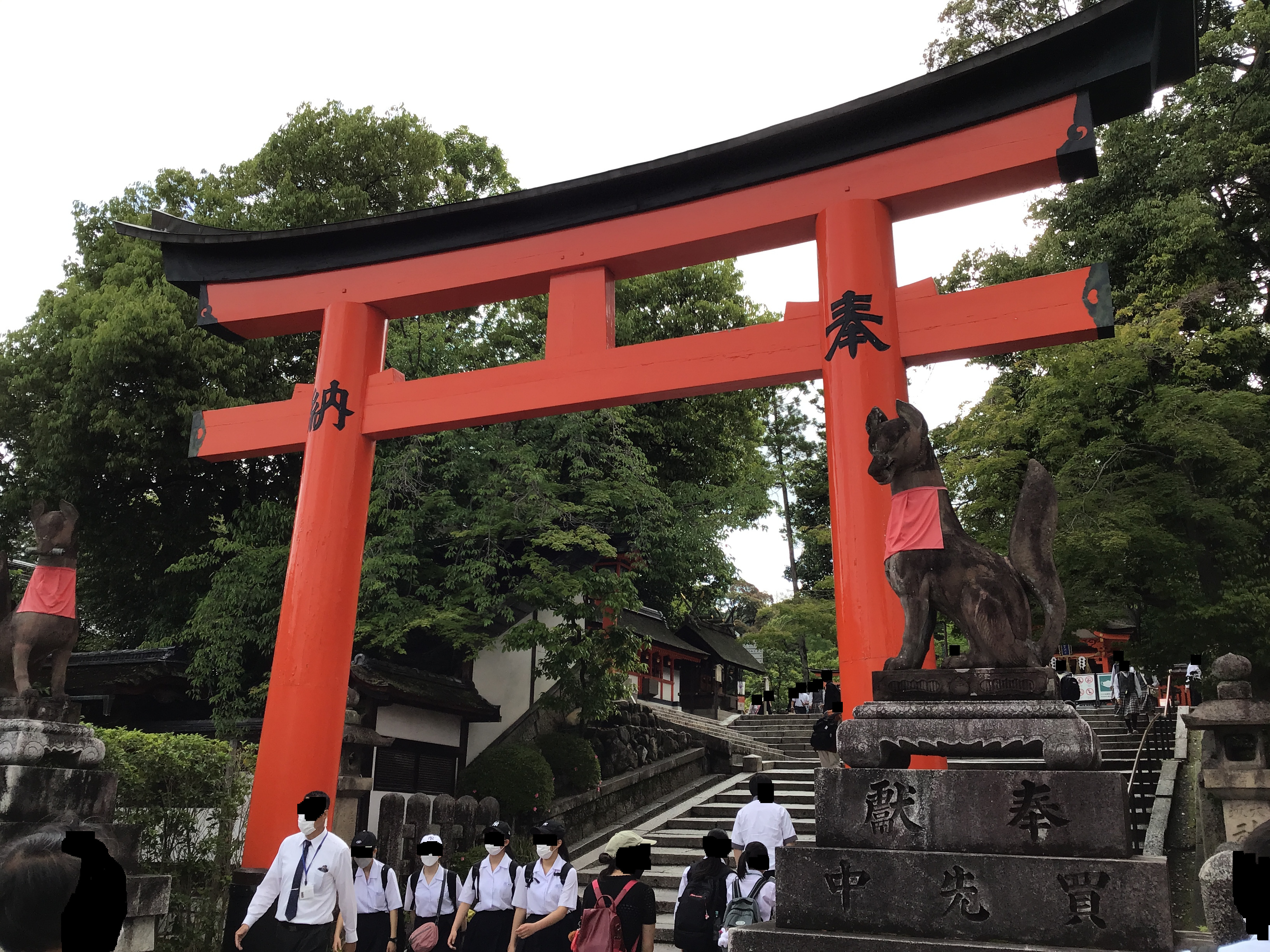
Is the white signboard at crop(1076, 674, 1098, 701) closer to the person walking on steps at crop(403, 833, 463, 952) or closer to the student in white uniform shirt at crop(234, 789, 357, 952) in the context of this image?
the person walking on steps at crop(403, 833, 463, 952)

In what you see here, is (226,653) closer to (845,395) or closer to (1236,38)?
(845,395)

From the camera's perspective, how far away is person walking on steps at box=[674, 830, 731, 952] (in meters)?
5.18

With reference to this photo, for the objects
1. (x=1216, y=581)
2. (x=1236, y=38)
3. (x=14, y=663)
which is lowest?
(x=14, y=663)

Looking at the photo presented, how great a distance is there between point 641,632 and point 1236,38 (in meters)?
17.6

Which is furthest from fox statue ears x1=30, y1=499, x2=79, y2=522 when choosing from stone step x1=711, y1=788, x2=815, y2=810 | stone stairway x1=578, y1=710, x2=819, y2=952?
stone step x1=711, y1=788, x2=815, y2=810

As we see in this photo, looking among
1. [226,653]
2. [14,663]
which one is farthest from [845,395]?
[226,653]

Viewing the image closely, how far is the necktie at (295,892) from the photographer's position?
15.6 feet

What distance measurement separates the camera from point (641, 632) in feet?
77.5

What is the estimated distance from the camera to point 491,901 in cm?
607

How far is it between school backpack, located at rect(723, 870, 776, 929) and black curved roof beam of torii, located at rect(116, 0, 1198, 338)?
17.5ft

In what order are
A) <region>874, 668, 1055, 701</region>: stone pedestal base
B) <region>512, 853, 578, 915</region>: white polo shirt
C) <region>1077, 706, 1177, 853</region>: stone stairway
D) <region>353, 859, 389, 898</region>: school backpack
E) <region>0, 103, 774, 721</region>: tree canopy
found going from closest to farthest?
<region>874, 668, 1055, 701</region>: stone pedestal base, <region>512, 853, 578, 915</region>: white polo shirt, <region>353, 859, 389, 898</region>: school backpack, <region>1077, 706, 1177, 853</region>: stone stairway, <region>0, 103, 774, 721</region>: tree canopy

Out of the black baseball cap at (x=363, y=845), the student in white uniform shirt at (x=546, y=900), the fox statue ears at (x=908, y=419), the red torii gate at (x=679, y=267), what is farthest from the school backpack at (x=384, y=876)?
the fox statue ears at (x=908, y=419)

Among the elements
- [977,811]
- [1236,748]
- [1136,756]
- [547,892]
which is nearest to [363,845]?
[547,892]

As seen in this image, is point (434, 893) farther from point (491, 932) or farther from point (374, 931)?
point (491, 932)
